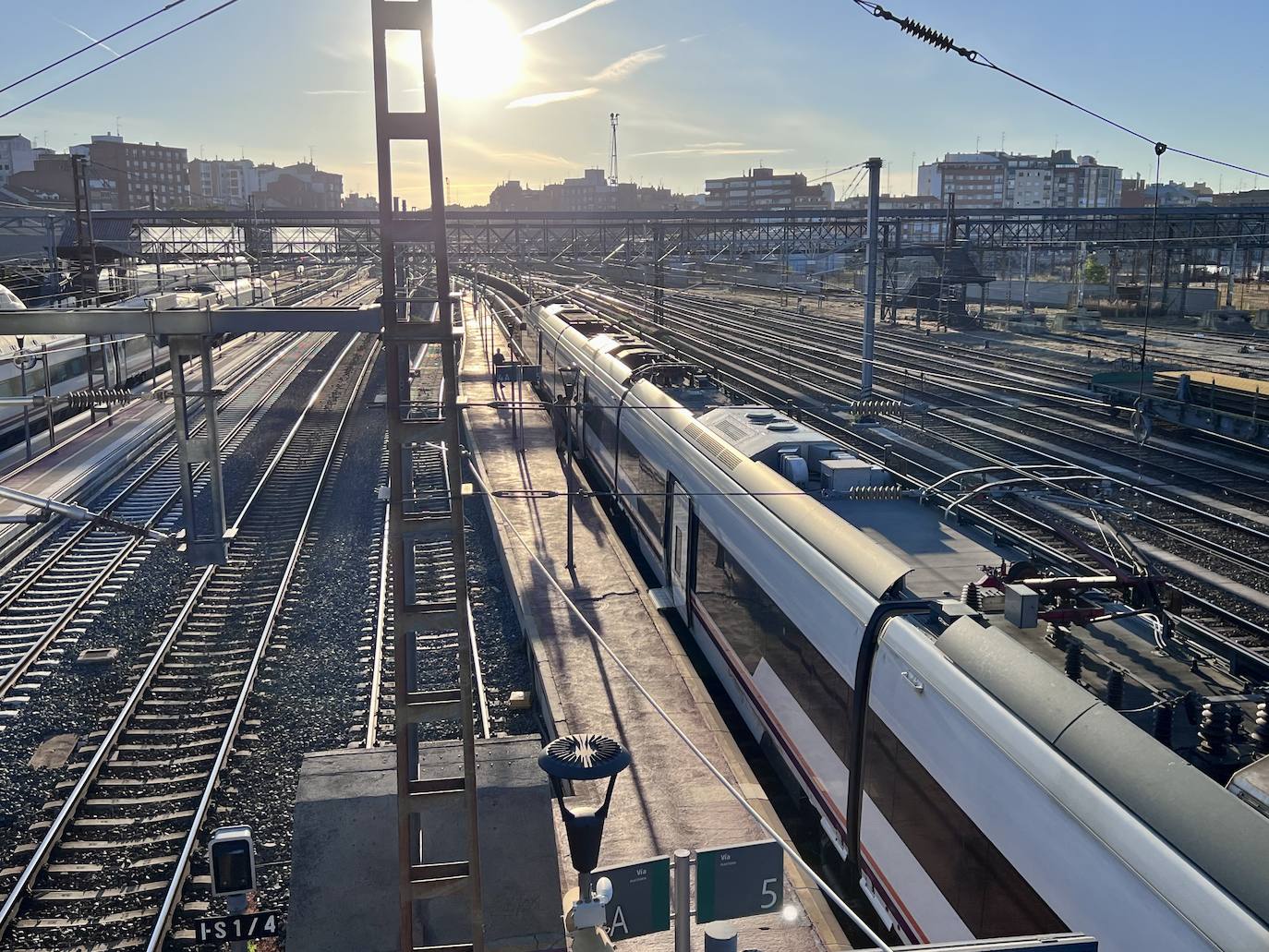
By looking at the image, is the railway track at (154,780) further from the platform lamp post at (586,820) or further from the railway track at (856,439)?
the railway track at (856,439)

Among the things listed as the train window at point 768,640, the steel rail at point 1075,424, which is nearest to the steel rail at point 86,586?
the train window at point 768,640

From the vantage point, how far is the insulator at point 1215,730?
17.8ft

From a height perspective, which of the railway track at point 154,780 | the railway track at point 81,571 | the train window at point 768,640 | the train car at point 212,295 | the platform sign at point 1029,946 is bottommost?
the railway track at point 154,780

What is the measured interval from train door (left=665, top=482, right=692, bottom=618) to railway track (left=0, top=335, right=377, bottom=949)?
5.30 metres

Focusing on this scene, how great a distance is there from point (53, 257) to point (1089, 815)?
37.1 metres

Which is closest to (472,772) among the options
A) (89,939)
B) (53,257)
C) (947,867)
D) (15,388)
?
(947,867)

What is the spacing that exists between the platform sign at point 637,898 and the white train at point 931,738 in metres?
1.81

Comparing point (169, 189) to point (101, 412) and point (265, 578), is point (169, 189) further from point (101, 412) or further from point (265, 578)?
point (265, 578)

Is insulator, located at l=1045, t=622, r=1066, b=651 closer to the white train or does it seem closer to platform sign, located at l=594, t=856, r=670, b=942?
the white train

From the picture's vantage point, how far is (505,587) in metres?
16.8

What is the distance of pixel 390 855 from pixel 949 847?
11.5 ft

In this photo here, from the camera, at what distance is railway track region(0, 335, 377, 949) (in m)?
8.52

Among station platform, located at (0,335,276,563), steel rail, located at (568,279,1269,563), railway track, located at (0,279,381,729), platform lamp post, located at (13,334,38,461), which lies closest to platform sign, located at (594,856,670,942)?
steel rail, located at (568,279,1269,563)

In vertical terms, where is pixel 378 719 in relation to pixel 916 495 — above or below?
below
